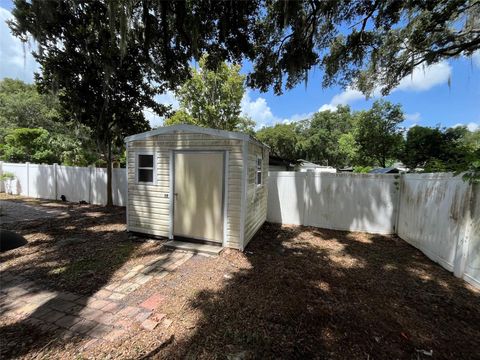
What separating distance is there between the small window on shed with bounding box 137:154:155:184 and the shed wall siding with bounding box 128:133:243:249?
0.42ft

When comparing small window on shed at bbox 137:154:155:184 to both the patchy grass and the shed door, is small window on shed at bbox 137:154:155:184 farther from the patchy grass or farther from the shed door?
the patchy grass

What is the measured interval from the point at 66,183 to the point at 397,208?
507 inches

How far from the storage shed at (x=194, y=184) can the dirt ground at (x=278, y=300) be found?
53 centimetres

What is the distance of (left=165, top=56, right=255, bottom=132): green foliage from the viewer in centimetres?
1625

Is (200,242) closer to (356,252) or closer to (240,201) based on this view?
(240,201)

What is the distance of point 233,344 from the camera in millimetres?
2102

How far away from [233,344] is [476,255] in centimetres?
363

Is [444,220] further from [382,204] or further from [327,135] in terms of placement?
[327,135]

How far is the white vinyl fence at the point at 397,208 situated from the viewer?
3.30 meters

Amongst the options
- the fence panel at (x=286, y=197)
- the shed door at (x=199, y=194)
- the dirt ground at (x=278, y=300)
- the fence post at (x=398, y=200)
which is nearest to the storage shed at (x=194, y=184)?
the shed door at (x=199, y=194)

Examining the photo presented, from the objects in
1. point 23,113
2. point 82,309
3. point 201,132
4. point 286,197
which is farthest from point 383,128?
point 23,113

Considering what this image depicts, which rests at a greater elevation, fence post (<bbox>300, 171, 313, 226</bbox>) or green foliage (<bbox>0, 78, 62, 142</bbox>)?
green foliage (<bbox>0, 78, 62, 142</bbox>)

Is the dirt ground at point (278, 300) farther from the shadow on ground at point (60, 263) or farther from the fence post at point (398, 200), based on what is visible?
the fence post at point (398, 200)

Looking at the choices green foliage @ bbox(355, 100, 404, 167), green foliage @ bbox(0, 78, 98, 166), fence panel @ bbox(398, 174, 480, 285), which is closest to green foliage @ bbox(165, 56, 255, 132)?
green foliage @ bbox(0, 78, 98, 166)
